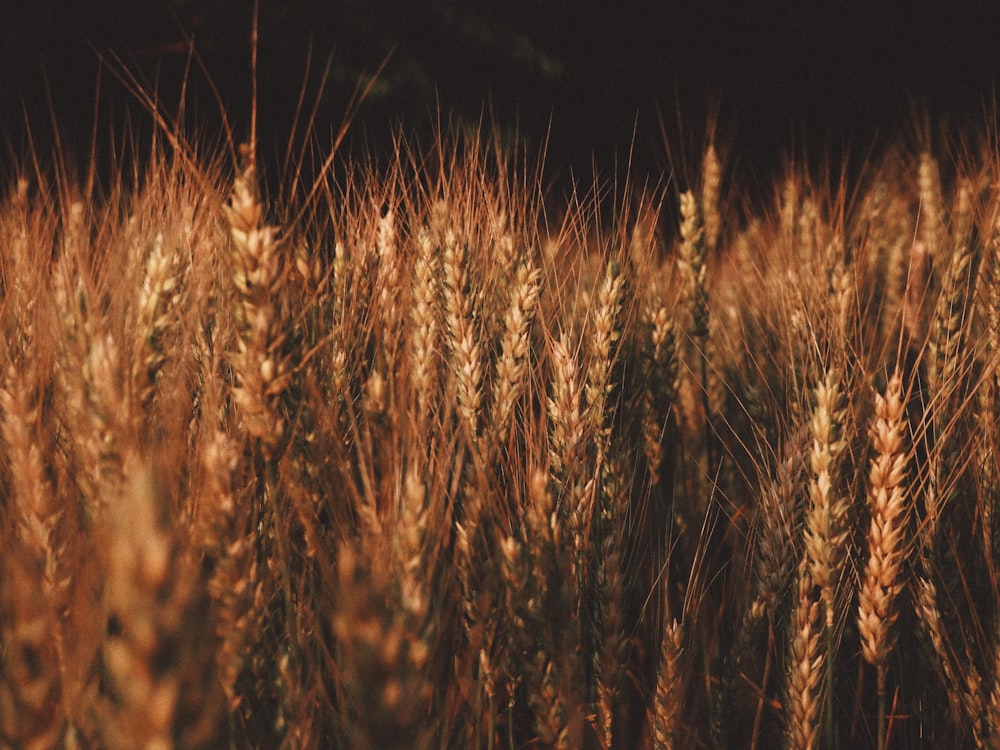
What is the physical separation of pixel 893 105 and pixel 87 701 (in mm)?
5165

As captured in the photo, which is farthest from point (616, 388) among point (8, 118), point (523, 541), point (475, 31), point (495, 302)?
point (8, 118)

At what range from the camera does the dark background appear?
3.49 meters

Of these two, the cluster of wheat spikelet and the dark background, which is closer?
the cluster of wheat spikelet

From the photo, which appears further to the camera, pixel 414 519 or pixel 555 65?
pixel 555 65

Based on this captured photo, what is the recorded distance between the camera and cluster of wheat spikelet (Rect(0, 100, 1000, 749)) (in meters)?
0.55

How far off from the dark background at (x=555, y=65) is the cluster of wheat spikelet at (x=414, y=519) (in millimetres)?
2119

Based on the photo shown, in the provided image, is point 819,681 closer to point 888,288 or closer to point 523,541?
point 523,541

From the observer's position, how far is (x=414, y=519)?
0.65m

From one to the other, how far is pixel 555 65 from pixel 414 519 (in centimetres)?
360

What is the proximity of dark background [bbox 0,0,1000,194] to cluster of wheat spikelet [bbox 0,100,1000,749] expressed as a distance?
6.95ft

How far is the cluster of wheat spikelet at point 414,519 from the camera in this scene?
0.55 m

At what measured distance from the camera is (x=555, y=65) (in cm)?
375

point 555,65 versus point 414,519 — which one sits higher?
point 555,65

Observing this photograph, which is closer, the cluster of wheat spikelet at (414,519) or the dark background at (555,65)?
the cluster of wheat spikelet at (414,519)
